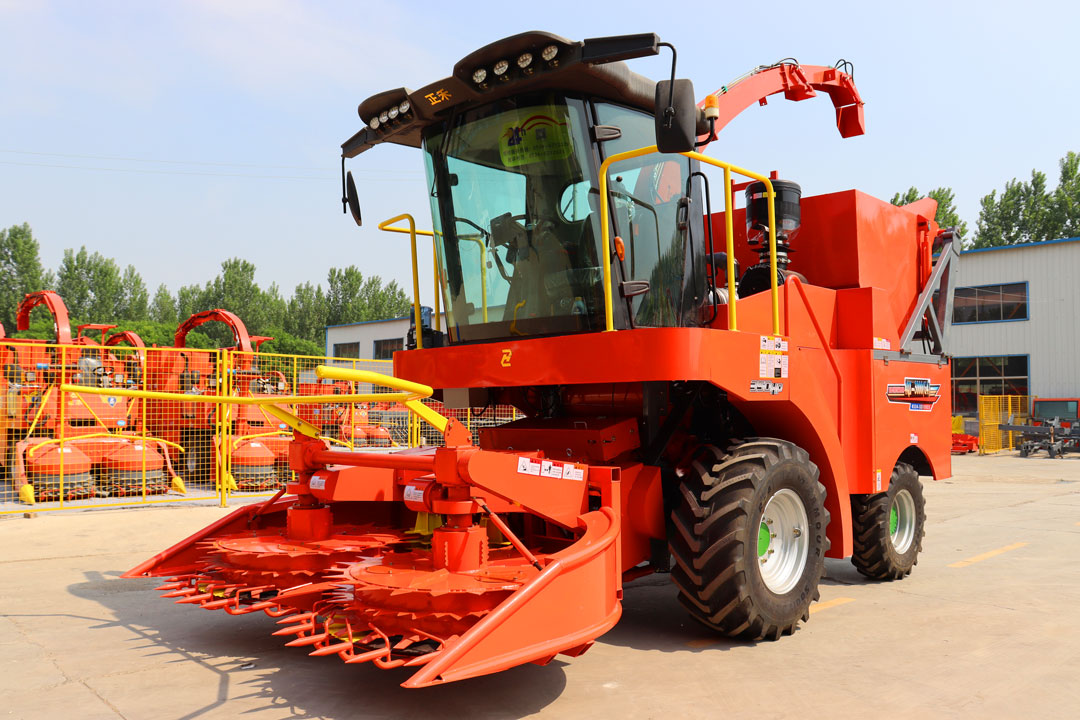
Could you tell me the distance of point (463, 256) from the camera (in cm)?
504

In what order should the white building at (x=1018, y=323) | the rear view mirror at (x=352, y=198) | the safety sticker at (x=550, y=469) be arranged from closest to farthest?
1. the safety sticker at (x=550, y=469)
2. the rear view mirror at (x=352, y=198)
3. the white building at (x=1018, y=323)

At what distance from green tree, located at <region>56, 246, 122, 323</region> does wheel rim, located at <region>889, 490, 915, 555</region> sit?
8085cm

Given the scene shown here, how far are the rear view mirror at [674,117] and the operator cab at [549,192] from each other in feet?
1.38

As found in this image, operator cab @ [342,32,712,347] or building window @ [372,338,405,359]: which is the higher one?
building window @ [372,338,405,359]

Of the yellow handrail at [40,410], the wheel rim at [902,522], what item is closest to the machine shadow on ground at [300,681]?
the wheel rim at [902,522]

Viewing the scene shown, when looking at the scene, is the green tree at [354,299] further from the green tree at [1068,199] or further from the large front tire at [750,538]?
the large front tire at [750,538]

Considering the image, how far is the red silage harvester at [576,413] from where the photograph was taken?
3744 mm

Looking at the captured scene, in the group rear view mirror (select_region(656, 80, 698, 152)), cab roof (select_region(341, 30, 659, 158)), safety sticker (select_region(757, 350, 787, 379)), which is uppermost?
cab roof (select_region(341, 30, 659, 158))

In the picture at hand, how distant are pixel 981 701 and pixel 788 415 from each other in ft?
6.37

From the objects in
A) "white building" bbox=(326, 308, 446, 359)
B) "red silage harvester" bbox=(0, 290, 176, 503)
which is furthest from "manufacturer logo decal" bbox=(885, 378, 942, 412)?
"white building" bbox=(326, 308, 446, 359)

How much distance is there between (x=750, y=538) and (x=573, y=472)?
104 centimetres

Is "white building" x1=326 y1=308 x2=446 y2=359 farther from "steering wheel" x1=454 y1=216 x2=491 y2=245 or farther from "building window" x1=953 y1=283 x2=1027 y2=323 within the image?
"steering wheel" x1=454 y1=216 x2=491 y2=245

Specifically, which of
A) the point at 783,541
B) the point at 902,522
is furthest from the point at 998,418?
the point at 783,541

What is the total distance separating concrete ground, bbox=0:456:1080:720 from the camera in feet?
11.9
